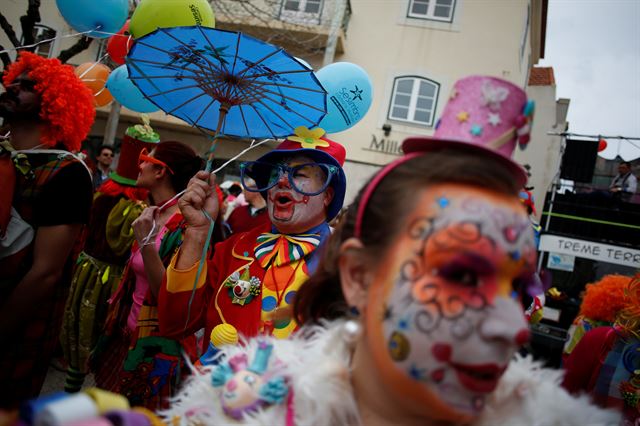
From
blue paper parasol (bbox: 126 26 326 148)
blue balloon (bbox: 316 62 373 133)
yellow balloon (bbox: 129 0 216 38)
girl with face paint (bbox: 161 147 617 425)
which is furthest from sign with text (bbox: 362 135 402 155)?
girl with face paint (bbox: 161 147 617 425)

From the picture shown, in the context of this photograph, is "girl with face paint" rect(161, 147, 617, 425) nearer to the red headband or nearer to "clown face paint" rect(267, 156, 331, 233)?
the red headband

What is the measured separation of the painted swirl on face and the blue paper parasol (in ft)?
4.71

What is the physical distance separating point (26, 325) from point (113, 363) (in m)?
0.94

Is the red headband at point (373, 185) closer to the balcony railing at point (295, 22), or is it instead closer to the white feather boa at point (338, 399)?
the white feather boa at point (338, 399)

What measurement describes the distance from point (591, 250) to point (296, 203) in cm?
902

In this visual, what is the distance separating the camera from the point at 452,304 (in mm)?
1103

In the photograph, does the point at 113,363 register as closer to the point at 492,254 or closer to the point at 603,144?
the point at 492,254

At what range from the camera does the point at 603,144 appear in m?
11.5

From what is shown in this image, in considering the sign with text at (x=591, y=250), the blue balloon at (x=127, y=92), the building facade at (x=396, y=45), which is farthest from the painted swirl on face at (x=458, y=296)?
the building facade at (x=396, y=45)

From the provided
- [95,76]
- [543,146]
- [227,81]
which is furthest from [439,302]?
[543,146]

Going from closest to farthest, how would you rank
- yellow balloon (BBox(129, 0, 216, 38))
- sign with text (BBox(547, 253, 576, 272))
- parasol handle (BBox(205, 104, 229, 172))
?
1. parasol handle (BBox(205, 104, 229, 172))
2. yellow balloon (BBox(129, 0, 216, 38))
3. sign with text (BBox(547, 253, 576, 272))

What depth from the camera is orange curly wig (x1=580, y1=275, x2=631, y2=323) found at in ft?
14.8

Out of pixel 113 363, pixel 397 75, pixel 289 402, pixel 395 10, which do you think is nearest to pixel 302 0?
pixel 395 10

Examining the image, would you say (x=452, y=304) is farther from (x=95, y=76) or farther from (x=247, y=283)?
(x=95, y=76)
